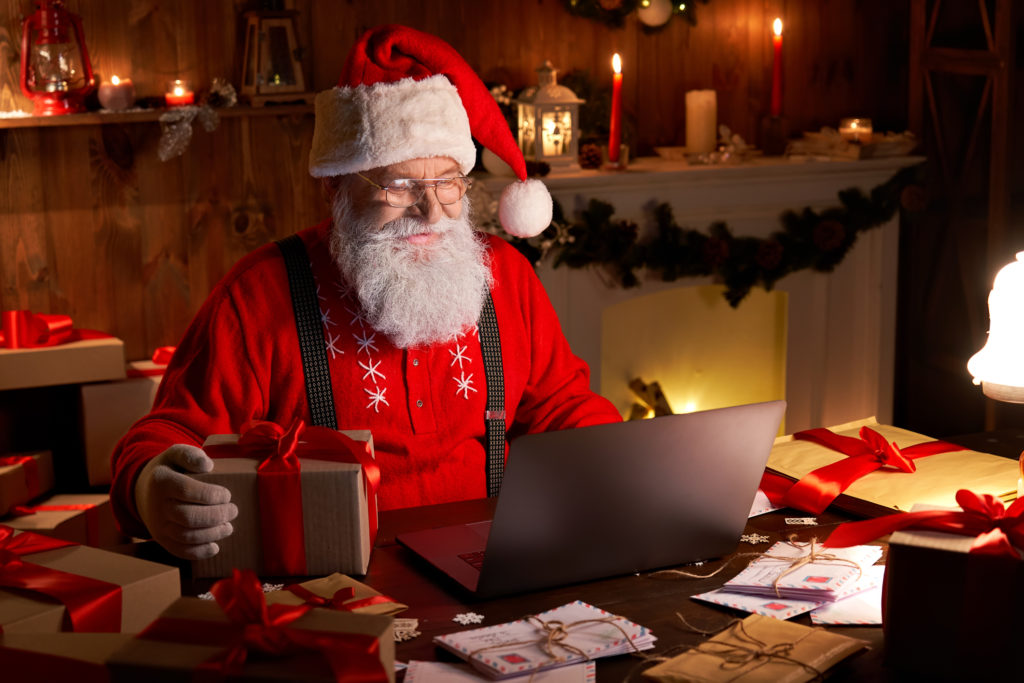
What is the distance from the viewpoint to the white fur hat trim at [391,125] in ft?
6.12

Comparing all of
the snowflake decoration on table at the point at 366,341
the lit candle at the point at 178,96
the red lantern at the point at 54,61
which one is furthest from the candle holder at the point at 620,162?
the snowflake decoration on table at the point at 366,341

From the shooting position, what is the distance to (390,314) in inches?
74.1

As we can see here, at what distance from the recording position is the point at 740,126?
12.4 ft

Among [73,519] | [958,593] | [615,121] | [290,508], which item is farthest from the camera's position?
[615,121]

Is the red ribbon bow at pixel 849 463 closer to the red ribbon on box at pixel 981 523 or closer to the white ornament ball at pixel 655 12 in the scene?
the red ribbon on box at pixel 981 523

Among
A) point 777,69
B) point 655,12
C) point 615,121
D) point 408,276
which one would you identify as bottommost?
point 408,276

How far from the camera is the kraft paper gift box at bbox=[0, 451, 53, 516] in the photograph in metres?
2.80

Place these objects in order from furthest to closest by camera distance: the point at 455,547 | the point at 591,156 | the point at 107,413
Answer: the point at 591,156 < the point at 107,413 < the point at 455,547

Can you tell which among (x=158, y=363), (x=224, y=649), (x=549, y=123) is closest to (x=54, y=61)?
(x=158, y=363)

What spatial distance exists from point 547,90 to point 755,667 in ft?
7.99

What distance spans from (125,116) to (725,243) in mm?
1793

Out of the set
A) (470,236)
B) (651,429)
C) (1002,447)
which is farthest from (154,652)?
(1002,447)

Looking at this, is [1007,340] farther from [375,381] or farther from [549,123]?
[549,123]

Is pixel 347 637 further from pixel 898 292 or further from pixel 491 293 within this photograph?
pixel 898 292
